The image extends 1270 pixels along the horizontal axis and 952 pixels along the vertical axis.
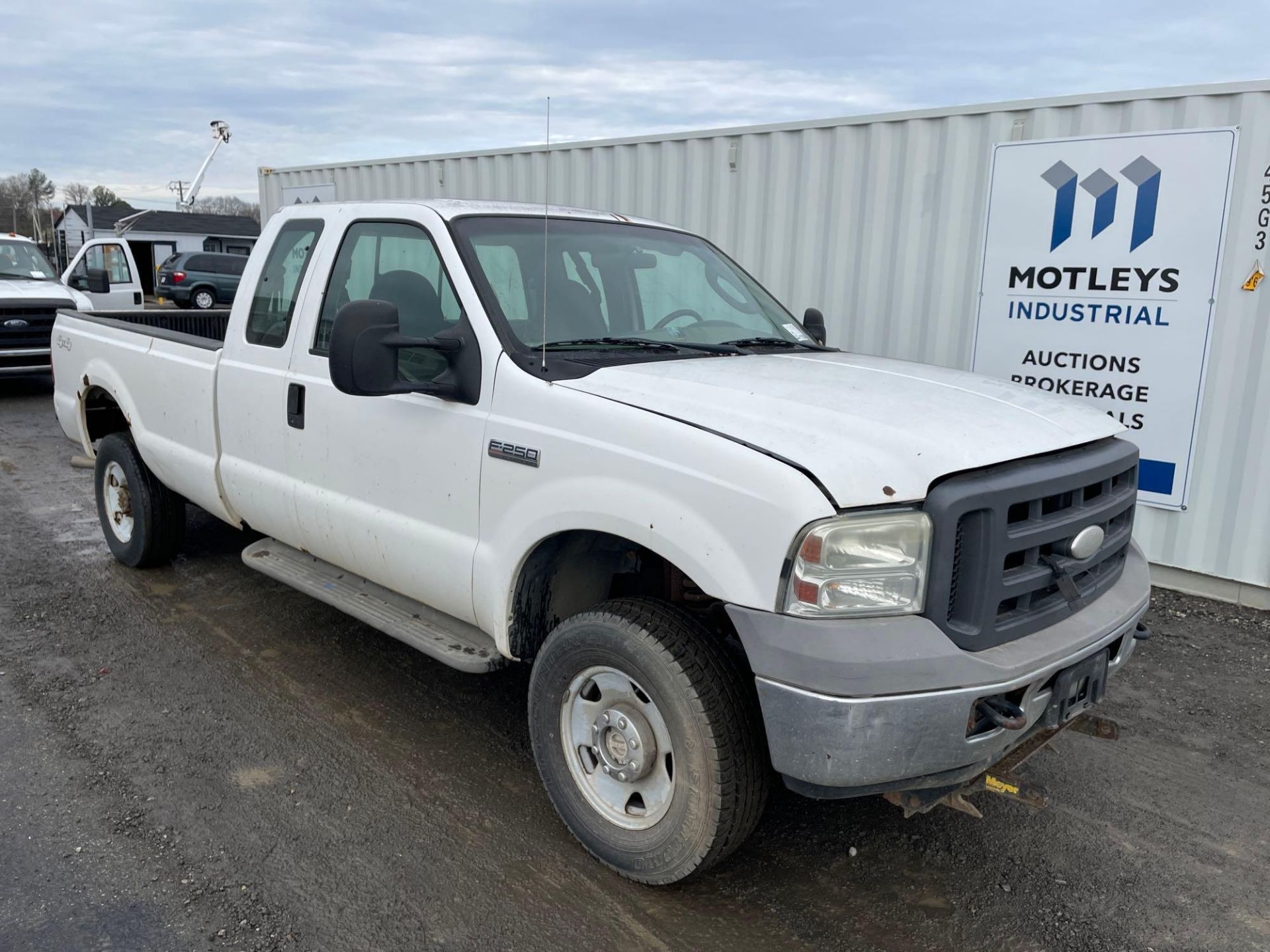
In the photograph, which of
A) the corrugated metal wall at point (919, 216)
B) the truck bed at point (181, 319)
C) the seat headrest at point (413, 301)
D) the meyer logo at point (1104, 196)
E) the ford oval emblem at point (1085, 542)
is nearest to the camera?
the ford oval emblem at point (1085, 542)

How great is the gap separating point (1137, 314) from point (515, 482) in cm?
473

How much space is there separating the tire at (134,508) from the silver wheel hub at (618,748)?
3.67 meters

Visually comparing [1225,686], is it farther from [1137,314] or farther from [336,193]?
[336,193]

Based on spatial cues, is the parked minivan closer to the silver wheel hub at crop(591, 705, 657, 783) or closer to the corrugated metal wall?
the corrugated metal wall

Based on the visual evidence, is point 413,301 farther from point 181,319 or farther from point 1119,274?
point 1119,274

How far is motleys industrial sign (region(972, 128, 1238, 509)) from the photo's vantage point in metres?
6.07

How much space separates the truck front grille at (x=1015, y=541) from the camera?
262 centimetres

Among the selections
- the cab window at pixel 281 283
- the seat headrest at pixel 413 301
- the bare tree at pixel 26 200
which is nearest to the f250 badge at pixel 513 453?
the seat headrest at pixel 413 301

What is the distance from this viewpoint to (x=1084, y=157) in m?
6.39

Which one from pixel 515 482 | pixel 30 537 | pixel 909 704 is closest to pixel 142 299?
pixel 30 537

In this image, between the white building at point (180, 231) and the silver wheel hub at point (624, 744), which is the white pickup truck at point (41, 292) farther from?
the white building at point (180, 231)

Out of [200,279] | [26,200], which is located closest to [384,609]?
[200,279]

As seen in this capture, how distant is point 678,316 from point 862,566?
1.76 meters

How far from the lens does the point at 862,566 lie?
2.60 metres
